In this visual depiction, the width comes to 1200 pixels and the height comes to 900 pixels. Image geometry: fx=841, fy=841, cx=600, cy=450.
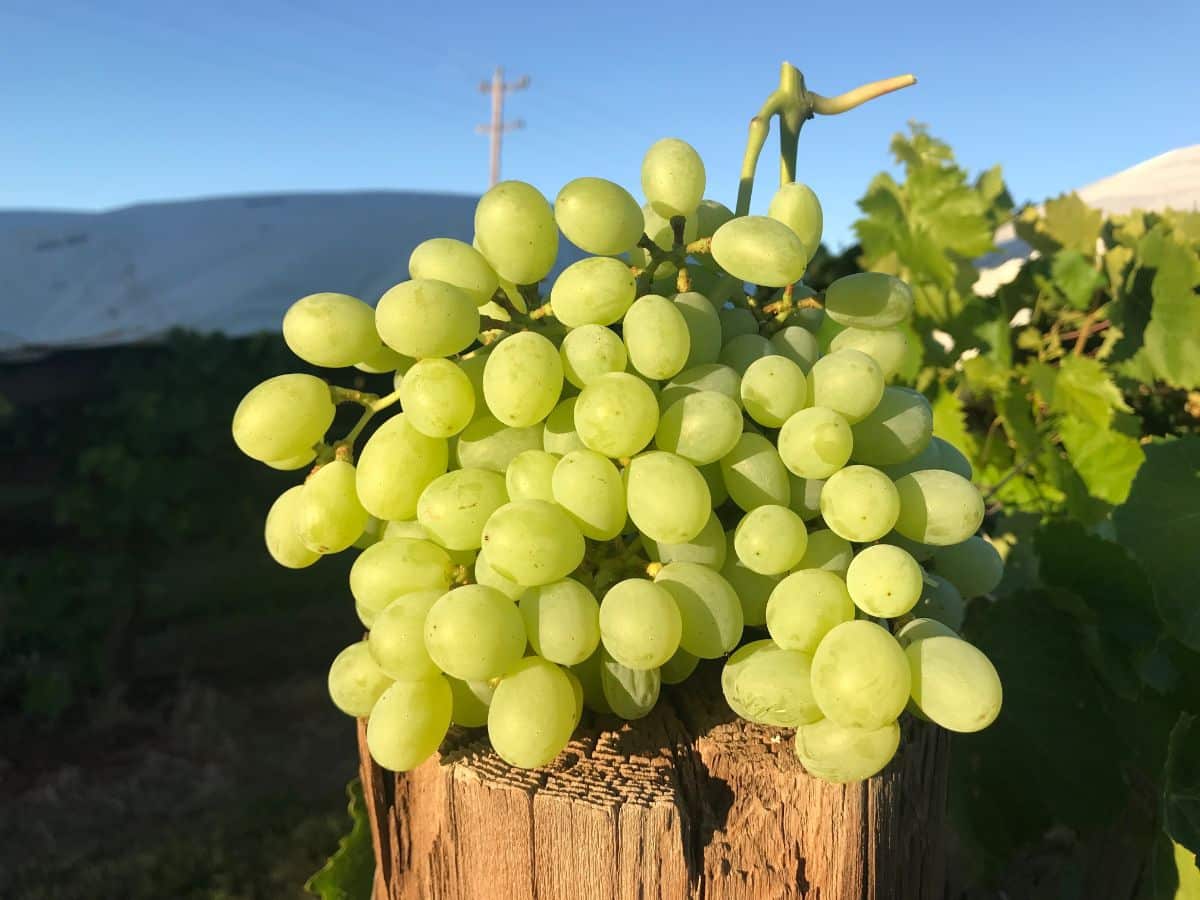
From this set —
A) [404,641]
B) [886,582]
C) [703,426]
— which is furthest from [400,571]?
[886,582]

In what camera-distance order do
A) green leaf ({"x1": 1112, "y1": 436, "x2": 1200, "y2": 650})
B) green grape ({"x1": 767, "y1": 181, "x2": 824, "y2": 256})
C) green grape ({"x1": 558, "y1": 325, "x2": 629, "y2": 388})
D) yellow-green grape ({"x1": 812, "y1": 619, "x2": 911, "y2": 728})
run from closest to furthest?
1. yellow-green grape ({"x1": 812, "y1": 619, "x2": 911, "y2": 728})
2. green grape ({"x1": 558, "y1": 325, "x2": 629, "y2": 388})
3. green grape ({"x1": 767, "y1": 181, "x2": 824, "y2": 256})
4. green leaf ({"x1": 1112, "y1": 436, "x2": 1200, "y2": 650})

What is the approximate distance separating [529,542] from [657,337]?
19 cm

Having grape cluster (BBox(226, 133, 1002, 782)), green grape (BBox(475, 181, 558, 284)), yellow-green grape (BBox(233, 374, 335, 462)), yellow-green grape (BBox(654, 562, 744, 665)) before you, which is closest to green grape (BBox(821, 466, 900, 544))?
grape cluster (BBox(226, 133, 1002, 782))

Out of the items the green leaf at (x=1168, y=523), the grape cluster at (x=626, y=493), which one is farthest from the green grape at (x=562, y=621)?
the green leaf at (x=1168, y=523)

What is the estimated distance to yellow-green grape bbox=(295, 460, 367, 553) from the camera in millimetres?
726

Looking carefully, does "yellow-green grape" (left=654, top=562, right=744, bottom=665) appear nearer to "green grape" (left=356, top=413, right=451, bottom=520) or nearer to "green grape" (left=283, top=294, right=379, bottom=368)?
"green grape" (left=356, top=413, right=451, bottom=520)

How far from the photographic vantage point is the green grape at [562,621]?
0.64 metres

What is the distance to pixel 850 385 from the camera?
2.20 ft

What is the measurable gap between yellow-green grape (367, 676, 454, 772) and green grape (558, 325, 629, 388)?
0.92ft

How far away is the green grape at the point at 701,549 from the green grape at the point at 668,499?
29mm

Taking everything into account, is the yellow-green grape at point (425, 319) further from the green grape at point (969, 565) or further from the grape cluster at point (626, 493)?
the green grape at point (969, 565)

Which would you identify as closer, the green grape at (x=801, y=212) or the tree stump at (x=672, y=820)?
the tree stump at (x=672, y=820)

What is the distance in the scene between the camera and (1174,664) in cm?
97

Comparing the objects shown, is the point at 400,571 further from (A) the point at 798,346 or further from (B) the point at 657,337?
(A) the point at 798,346
